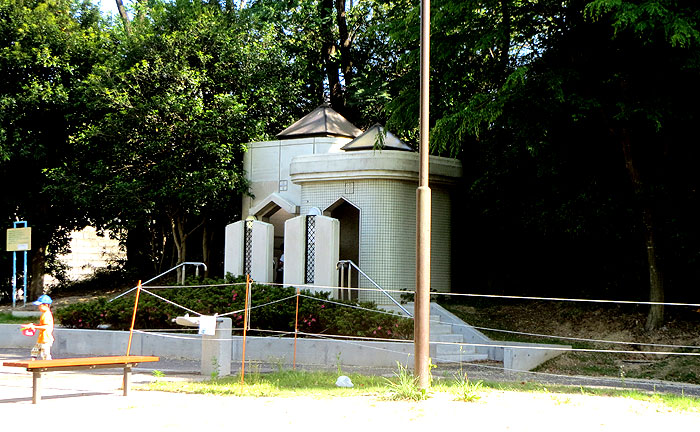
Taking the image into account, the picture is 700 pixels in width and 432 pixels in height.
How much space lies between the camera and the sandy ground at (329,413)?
30.0 ft

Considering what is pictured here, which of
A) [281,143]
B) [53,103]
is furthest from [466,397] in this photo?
[53,103]

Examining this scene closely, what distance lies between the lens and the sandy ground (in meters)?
9.13

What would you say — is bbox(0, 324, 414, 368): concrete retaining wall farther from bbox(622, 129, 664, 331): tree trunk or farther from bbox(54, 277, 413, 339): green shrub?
bbox(622, 129, 664, 331): tree trunk

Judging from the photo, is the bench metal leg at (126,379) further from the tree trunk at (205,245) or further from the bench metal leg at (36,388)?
the tree trunk at (205,245)

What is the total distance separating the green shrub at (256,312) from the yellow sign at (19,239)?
528cm

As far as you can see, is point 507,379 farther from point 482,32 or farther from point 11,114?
point 11,114

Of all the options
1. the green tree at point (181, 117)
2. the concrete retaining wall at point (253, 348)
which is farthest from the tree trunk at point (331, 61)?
the concrete retaining wall at point (253, 348)

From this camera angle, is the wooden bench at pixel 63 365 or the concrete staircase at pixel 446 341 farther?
the concrete staircase at pixel 446 341

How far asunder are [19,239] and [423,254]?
57.3 feet

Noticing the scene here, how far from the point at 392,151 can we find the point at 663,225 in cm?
685

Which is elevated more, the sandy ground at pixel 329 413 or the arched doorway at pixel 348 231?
the arched doorway at pixel 348 231

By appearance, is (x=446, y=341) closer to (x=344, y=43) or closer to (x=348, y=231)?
(x=348, y=231)

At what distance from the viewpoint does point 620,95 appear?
719 inches

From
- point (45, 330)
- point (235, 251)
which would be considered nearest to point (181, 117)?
point (235, 251)
